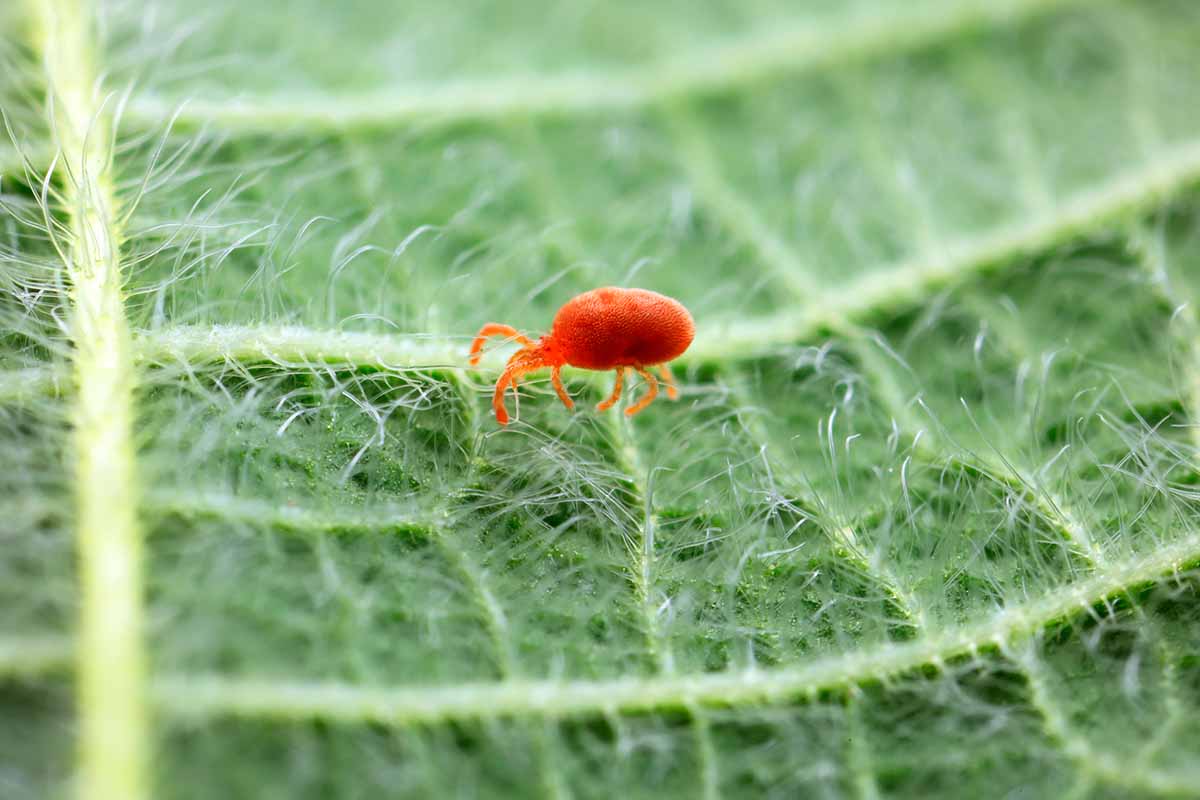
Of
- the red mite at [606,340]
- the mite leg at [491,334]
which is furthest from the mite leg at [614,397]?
the mite leg at [491,334]

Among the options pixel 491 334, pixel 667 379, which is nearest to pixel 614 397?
pixel 667 379

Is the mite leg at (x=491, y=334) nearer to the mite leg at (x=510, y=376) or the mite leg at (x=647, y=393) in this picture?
the mite leg at (x=510, y=376)

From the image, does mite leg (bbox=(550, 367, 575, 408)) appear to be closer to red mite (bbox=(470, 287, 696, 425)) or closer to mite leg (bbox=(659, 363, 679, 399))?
red mite (bbox=(470, 287, 696, 425))

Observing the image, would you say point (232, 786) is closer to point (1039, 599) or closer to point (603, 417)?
point (603, 417)

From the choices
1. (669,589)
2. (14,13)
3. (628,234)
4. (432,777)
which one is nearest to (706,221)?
(628,234)

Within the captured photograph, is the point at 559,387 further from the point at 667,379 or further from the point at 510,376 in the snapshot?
the point at 667,379

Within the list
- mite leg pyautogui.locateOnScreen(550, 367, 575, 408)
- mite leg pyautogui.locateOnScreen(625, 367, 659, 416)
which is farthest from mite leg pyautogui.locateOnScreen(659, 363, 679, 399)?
mite leg pyautogui.locateOnScreen(550, 367, 575, 408)
